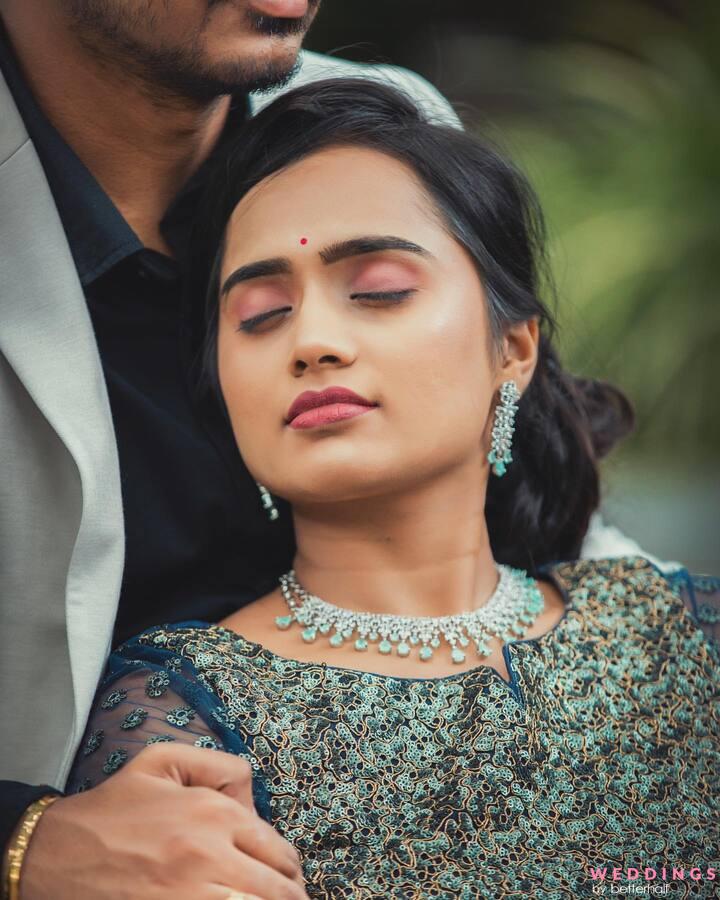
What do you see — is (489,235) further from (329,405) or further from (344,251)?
(329,405)

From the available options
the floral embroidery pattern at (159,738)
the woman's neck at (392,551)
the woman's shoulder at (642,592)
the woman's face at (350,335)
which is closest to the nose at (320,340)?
the woman's face at (350,335)

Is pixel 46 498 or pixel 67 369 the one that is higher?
pixel 67 369

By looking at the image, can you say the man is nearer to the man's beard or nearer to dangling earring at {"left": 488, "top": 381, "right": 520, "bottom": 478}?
the man's beard

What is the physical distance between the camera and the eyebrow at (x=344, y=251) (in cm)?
193

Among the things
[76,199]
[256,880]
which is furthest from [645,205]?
[256,880]

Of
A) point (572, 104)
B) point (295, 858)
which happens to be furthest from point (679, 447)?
point (295, 858)

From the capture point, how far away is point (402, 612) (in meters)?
2.04

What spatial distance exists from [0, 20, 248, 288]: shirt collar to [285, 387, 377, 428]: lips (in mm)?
543

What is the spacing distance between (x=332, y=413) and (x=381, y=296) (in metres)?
0.21

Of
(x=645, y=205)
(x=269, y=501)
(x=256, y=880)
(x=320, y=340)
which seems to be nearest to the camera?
(x=256, y=880)

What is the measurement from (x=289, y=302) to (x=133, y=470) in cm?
45

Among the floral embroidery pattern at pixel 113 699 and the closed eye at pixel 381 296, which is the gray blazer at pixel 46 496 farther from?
the closed eye at pixel 381 296

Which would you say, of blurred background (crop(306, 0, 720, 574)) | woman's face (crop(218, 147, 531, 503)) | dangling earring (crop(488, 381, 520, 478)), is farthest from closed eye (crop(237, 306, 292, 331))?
blurred background (crop(306, 0, 720, 574))

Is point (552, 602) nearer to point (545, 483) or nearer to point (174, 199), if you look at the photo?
point (545, 483)
